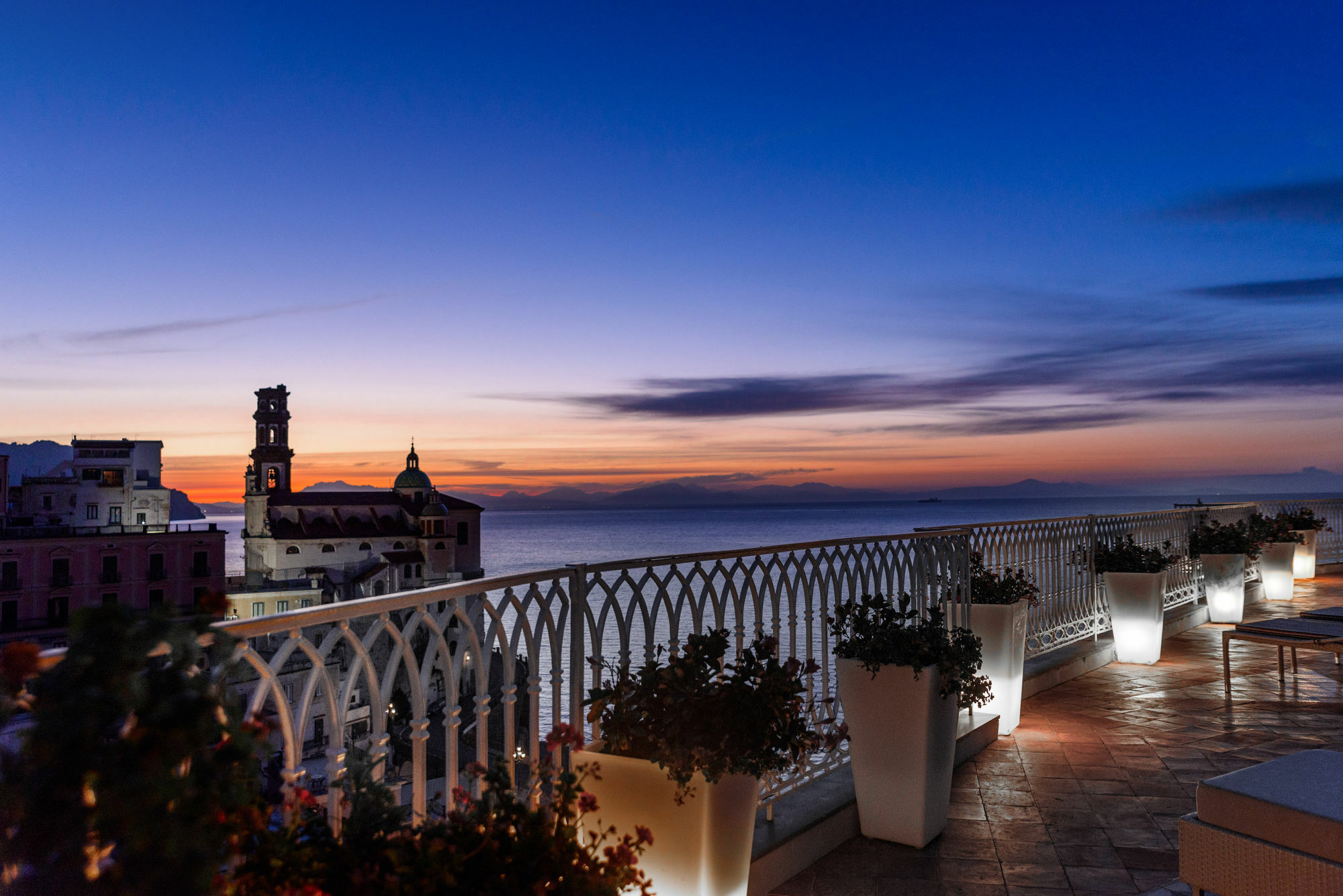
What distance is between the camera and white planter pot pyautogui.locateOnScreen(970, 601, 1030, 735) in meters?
5.00

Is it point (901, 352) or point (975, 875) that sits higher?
point (901, 352)

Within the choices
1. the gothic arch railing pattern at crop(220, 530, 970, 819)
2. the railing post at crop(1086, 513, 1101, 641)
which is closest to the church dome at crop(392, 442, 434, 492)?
the railing post at crop(1086, 513, 1101, 641)

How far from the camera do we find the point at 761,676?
2527mm

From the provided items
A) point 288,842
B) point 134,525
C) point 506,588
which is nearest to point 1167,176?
point 506,588

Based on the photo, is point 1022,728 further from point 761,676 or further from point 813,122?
point 813,122

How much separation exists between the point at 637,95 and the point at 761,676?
8.56m

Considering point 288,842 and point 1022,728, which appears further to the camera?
point 1022,728

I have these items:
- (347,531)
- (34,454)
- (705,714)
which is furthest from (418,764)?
(34,454)

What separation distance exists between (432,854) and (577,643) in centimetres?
142

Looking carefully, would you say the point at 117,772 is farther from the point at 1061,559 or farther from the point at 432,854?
the point at 1061,559

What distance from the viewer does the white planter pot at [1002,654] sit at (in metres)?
5.00

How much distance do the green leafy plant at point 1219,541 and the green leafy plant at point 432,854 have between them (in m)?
9.66

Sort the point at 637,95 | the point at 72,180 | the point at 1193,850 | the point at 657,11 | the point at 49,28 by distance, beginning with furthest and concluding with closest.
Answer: the point at 72,180 → the point at 49,28 → the point at 637,95 → the point at 657,11 → the point at 1193,850

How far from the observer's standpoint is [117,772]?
3.12ft
